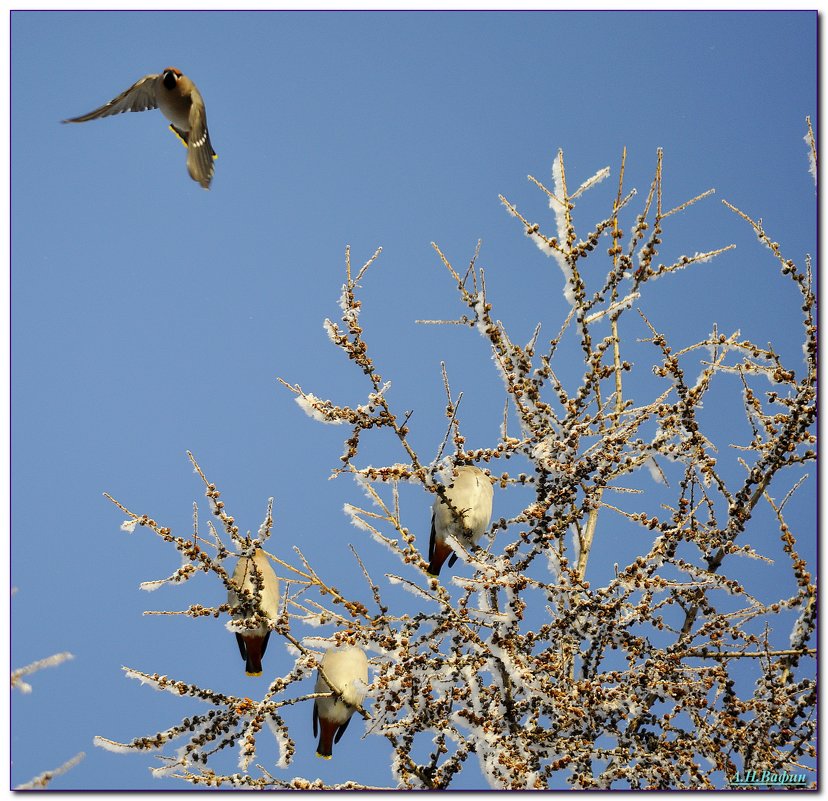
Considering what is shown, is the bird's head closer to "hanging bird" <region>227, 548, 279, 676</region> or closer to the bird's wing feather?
"hanging bird" <region>227, 548, 279, 676</region>

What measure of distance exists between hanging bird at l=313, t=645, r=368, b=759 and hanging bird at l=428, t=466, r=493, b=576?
41 centimetres

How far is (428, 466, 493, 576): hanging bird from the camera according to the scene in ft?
9.59

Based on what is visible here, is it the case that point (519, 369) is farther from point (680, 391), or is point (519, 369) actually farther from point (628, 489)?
point (628, 489)

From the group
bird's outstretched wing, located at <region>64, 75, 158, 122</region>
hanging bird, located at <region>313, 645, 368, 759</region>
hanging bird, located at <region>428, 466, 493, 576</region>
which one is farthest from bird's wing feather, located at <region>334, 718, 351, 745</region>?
bird's outstretched wing, located at <region>64, 75, 158, 122</region>

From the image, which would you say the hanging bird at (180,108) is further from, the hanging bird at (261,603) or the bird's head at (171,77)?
the hanging bird at (261,603)

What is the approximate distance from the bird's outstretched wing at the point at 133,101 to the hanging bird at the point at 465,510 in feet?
6.54

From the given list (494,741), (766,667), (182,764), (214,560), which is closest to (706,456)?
(766,667)

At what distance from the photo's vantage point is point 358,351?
249 cm

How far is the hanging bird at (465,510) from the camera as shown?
2924 millimetres

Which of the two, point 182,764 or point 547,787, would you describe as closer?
point 547,787

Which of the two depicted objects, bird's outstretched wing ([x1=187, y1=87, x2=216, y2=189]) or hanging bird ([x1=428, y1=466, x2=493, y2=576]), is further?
bird's outstretched wing ([x1=187, y1=87, x2=216, y2=189])

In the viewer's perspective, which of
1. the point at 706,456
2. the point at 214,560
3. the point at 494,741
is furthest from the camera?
the point at 706,456

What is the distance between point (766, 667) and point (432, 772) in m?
1.13

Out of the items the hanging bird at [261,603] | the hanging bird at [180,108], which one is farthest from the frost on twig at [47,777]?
the hanging bird at [180,108]
